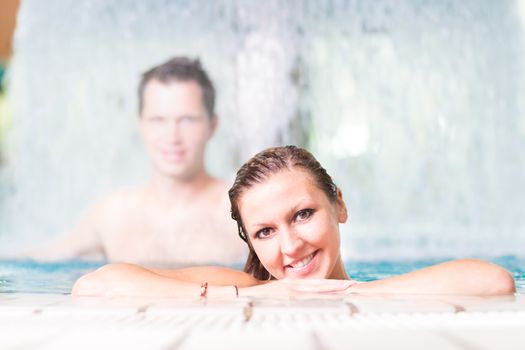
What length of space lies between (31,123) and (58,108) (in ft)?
1.03

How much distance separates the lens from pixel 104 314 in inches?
46.4

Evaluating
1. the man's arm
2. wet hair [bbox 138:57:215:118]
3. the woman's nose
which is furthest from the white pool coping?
wet hair [bbox 138:57:215:118]

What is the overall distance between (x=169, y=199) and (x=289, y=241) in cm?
535

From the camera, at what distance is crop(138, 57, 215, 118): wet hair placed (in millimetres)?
7324

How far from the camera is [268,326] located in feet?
3.22

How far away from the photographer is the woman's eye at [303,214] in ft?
6.41

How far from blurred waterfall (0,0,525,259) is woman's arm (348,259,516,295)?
18.4 feet

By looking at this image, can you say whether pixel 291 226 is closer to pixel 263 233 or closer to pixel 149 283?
pixel 263 233

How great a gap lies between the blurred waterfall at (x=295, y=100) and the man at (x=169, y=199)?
18 centimetres

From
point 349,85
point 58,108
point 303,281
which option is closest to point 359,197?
point 349,85

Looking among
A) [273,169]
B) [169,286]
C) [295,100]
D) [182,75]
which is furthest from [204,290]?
[295,100]

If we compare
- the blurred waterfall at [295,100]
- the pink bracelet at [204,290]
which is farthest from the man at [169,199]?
the pink bracelet at [204,290]

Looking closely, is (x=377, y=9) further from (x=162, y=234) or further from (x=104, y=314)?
(x=104, y=314)

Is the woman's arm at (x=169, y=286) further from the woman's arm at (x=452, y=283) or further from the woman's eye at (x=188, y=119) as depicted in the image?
the woman's eye at (x=188, y=119)
